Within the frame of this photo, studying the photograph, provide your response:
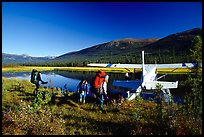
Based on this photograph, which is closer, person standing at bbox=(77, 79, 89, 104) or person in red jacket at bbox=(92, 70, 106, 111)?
person in red jacket at bbox=(92, 70, 106, 111)

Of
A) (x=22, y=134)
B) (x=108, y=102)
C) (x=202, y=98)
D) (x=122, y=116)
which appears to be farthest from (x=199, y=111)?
(x=108, y=102)

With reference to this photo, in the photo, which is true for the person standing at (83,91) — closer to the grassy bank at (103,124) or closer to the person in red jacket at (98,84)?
the person in red jacket at (98,84)

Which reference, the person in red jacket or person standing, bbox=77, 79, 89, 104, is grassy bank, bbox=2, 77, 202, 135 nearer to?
the person in red jacket

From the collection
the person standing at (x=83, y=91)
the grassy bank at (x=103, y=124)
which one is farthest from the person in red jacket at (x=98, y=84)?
the person standing at (x=83, y=91)

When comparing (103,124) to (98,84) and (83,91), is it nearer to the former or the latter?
(98,84)

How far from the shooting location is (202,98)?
666 centimetres

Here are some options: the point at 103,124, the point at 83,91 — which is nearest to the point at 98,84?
the point at 83,91

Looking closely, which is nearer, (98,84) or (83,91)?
(98,84)

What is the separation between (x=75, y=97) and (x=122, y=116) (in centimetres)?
414

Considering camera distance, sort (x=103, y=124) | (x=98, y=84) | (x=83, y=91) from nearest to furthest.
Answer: (x=103, y=124)
(x=98, y=84)
(x=83, y=91)

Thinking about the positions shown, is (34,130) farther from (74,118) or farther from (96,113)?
(96,113)

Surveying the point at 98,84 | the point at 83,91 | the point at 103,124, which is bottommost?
the point at 103,124

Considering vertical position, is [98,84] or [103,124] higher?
[98,84]

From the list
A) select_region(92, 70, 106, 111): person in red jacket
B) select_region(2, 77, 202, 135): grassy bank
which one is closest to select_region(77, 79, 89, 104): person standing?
select_region(92, 70, 106, 111): person in red jacket
